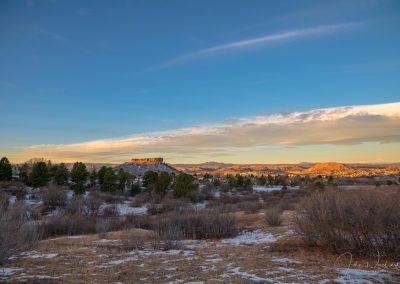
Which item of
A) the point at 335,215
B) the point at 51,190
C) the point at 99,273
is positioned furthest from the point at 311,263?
the point at 51,190

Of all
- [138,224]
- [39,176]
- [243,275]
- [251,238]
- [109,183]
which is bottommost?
[138,224]

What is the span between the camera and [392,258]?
27.6 ft

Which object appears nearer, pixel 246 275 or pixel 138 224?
pixel 246 275

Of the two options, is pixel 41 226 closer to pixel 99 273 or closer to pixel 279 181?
pixel 99 273

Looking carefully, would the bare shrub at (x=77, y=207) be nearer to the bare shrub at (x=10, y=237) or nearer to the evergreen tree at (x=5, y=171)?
the bare shrub at (x=10, y=237)

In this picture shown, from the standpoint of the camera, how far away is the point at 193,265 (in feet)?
27.7

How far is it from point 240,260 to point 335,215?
256cm

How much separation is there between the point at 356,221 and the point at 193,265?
3903 millimetres

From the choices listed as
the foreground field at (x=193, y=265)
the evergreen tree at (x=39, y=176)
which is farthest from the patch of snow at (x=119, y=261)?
the evergreen tree at (x=39, y=176)

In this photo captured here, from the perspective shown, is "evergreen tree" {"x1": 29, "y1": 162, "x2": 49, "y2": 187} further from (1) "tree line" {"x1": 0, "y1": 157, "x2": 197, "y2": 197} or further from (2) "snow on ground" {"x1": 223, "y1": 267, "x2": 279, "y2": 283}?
(2) "snow on ground" {"x1": 223, "y1": 267, "x2": 279, "y2": 283}

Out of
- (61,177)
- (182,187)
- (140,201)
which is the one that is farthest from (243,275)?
(61,177)

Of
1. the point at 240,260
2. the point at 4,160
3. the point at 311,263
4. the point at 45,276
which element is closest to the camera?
the point at 45,276

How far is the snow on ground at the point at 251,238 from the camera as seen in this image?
40.5 feet

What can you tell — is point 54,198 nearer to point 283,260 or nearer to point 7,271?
point 7,271
